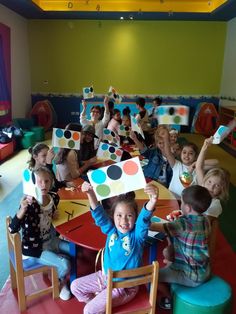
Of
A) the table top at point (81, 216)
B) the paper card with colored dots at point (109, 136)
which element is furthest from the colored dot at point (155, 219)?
the paper card with colored dots at point (109, 136)

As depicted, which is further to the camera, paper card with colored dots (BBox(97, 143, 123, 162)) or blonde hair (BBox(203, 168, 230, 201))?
paper card with colored dots (BBox(97, 143, 123, 162))

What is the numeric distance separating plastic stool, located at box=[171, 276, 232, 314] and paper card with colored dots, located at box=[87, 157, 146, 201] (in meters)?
0.65

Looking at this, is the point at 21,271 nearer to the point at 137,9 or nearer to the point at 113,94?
the point at 113,94

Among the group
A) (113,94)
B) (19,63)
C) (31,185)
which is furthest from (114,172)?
(19,63)

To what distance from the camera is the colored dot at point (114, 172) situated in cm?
164

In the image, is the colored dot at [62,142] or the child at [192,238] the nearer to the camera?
the child at [192,238]

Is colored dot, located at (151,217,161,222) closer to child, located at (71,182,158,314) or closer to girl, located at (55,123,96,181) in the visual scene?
child, located at (71,182,158,314)

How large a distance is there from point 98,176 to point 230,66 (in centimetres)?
790

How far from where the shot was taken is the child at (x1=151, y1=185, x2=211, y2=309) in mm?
1667

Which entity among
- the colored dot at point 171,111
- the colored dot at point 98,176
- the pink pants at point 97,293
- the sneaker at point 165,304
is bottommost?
the sneaker at point 165,304

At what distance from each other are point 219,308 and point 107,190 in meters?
0.85

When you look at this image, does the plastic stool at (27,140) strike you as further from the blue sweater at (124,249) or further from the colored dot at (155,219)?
the blue sweater at (124,249)

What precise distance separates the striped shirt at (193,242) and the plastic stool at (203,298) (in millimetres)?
61

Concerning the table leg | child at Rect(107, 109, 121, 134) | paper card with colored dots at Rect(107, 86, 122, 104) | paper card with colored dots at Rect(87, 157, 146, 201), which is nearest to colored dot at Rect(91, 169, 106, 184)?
paper card with colored dots at Rect(87, 157, 146, 201)
